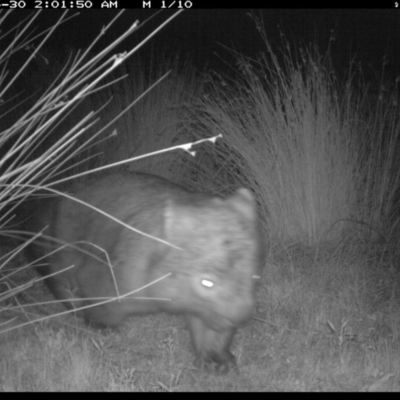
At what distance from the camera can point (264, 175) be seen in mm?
Result: 5887

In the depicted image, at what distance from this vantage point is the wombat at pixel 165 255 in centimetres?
320

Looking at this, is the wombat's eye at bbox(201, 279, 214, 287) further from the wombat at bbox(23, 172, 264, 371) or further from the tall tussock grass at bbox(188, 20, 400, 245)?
the tall tussock grass at bbox(188, 20, 400, 245)

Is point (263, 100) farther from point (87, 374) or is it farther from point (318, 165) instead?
point (87, 374)

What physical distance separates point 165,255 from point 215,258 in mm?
307

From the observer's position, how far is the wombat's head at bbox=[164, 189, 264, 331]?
124 inches

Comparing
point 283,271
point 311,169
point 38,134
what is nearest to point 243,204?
point 38,134

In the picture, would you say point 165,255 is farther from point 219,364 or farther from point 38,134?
point 38,134

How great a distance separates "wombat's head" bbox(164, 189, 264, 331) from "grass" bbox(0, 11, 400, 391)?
1.28 feet

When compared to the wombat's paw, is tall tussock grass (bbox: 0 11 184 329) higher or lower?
higher

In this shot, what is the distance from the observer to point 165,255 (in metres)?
3.41

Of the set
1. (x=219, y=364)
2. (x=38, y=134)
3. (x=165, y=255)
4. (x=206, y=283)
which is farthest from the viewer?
(x=38, y=134)

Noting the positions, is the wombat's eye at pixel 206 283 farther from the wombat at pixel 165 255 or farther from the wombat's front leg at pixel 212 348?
the wombat's front leg at pixel 212 348

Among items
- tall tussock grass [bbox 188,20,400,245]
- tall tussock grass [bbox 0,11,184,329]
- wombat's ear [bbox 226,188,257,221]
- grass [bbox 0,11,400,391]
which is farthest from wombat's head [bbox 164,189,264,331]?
tall tussock grass [bbox 188,20,400,245]

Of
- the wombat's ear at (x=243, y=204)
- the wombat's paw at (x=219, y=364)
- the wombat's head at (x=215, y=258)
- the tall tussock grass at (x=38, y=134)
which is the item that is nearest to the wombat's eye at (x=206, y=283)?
the wombat's head at (x=215, y=258)
